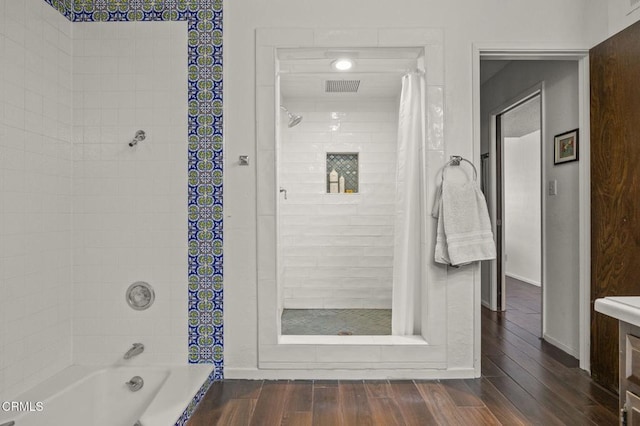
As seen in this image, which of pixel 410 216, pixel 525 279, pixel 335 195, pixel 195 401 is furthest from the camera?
pixel 525 279

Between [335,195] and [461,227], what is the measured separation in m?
1.91

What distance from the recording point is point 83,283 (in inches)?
91.0

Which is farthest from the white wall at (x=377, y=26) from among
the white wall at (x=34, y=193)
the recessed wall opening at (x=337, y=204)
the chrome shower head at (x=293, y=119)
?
the recessed wall opening at (x=337, y=204)

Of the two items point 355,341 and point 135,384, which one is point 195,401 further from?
point 355,341

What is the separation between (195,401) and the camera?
6.55 feet

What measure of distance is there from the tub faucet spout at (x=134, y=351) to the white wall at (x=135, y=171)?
59 mm

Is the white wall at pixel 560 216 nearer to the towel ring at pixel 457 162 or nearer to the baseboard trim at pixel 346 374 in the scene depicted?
the towel ring at pixel 457 162

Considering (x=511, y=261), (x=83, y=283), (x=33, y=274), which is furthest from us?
(x=511, y=261)

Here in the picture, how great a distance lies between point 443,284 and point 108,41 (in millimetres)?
2505

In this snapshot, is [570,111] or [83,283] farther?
[570,111]

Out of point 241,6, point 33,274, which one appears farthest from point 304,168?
point 33,274

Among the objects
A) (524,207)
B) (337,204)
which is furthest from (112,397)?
(524,207)

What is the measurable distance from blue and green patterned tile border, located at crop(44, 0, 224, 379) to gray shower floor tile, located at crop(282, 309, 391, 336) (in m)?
0.84

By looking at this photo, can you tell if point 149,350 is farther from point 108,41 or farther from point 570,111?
point 570,111
